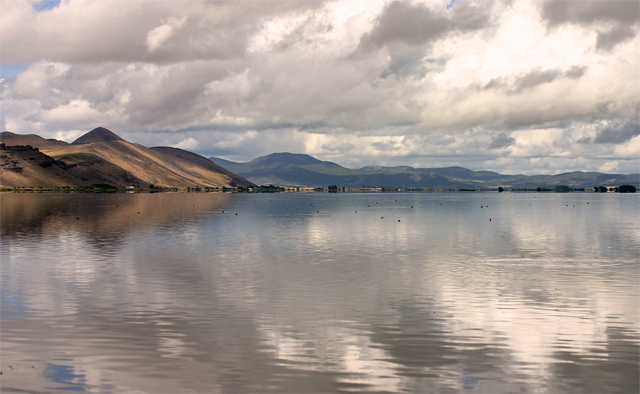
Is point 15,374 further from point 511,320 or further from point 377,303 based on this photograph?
point 511,320

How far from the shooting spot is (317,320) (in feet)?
82.1

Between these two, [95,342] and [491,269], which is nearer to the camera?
[95,342]

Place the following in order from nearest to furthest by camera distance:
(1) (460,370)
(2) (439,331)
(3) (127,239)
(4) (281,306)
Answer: (1) (460,370) → (2) (439,331) → (4) (281,306) → (3) (127,239)

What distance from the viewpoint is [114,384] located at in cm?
1694

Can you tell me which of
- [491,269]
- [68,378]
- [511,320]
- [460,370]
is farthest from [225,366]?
[491,269]

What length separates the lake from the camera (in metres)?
17.6

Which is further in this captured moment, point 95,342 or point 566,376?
point 95,342

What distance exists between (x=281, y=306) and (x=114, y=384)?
12.0 meters

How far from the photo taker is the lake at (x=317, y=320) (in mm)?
17578

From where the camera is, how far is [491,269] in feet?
136

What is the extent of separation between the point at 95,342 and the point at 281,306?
968 cm

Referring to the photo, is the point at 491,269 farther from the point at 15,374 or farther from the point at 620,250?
the point at 15,374

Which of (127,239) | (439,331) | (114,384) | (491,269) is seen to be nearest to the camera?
(114,384)

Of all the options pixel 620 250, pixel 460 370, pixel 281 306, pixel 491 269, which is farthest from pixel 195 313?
pixel 620 250
